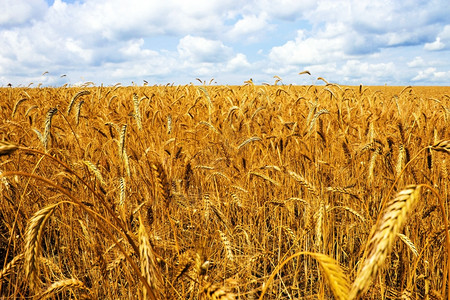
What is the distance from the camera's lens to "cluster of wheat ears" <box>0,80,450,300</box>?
721mm

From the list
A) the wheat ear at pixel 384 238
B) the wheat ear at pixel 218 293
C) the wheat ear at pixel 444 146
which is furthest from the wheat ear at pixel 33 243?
the wheat ear at pixel 444 146

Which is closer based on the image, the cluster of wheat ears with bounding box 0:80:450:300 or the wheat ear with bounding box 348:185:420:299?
the wheat ear with bounding box 348:185:420:299

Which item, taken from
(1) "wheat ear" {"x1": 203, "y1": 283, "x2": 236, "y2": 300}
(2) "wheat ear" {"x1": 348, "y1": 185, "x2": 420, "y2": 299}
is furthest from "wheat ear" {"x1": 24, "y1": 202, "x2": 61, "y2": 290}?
(2) "wheat ear" {"x1": 348, "y1": 185, "x2": 420, "y2": 299}

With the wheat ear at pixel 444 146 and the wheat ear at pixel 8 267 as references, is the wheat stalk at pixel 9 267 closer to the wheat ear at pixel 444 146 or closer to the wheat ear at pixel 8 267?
the wheat ear at pixel 8 267

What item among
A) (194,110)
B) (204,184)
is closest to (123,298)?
(204,184)

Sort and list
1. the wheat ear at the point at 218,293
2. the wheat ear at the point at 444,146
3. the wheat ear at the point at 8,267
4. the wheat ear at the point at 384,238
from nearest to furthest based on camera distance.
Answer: the wheat ear at the point at 384,238 → the wheat ear at the point at 218,293 → the wheat ear at the point at 444,146 → the wheat ear at the point at 8,267

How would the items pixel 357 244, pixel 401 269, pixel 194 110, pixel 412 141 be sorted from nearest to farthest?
pixel 401 269 < pixel 357 244 < pixel 412 141 < pixel 194 110

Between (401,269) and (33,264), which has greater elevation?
(33,264)

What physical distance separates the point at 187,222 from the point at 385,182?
1662 millimetres

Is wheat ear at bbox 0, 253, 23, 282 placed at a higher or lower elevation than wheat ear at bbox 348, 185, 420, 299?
lower

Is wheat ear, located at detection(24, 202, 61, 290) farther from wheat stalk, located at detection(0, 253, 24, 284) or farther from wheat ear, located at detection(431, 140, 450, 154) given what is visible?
wheat ear, located at detection(431, 140, 450, 154)

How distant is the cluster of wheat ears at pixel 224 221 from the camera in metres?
0.72

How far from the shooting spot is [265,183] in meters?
2.26

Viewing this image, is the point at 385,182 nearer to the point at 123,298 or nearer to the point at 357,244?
the point at 357,244
